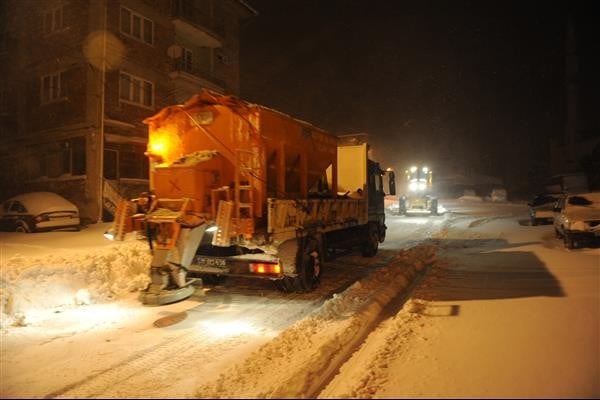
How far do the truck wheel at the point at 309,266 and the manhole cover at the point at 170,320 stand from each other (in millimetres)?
2005

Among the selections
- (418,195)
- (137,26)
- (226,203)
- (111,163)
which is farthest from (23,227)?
(418,195)

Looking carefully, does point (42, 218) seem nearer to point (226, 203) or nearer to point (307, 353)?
point (226, 203)

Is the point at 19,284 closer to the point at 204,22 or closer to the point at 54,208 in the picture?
the point at 54,208

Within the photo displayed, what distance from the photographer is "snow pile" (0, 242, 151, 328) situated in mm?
6805

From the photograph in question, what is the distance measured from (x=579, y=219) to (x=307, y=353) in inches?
406

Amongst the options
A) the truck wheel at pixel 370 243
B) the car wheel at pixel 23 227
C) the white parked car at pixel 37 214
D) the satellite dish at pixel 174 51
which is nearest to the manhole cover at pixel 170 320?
the truck wheel at pixel 370 243

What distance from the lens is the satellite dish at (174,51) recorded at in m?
22.6

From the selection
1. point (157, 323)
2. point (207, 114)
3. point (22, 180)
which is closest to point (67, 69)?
point (22, 180)

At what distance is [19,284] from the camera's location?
7.11 meters

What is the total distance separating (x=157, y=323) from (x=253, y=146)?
3.02 m

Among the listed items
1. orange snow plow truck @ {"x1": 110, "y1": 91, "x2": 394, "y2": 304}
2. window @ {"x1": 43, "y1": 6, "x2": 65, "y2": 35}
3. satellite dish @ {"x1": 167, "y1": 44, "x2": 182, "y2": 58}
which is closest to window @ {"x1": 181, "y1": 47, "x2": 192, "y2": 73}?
satellite dish @ {"x1": 167, "y1": 44, "x2": 182, "y2": 58}

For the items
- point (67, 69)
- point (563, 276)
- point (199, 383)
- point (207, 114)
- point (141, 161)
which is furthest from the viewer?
point (141, 161)

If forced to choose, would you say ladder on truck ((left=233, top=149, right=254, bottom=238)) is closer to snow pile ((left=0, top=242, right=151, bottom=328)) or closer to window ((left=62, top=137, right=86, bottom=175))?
snow pile ((left=0, top=242, right=151, bottom=328))

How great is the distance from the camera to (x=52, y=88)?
20703mm
